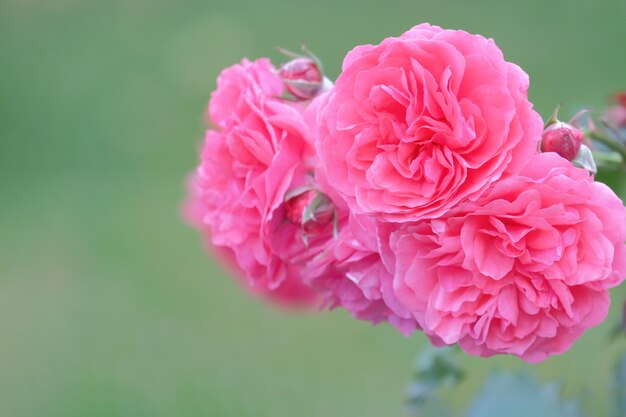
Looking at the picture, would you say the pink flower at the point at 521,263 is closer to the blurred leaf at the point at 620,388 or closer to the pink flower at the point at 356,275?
the pink flower at the point at 356,275

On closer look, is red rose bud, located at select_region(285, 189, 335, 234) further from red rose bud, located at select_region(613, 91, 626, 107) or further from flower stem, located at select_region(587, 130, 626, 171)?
red rose bud, located at select_region(613, 91, 626, 107)

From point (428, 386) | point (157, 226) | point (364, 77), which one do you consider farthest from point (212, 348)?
point (364, 77)

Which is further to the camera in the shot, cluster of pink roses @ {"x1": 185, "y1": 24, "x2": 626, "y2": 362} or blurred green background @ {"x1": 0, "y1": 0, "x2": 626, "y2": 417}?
blurred green background @ {"x1": 0, "y1": 0, "x2": 626, "y2": 417}

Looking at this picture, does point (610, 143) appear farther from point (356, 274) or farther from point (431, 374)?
point (431, 374)

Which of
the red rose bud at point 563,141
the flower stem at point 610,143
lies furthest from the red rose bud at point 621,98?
the red rose bud at point 563,141

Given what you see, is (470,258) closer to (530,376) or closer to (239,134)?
(239,134)

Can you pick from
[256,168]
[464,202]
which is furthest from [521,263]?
[256,168]

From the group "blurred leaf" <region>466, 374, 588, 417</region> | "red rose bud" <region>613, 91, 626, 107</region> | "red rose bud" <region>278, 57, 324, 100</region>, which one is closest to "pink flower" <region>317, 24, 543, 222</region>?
"red rose bud" <region>278, 57, 324, 100</region>
